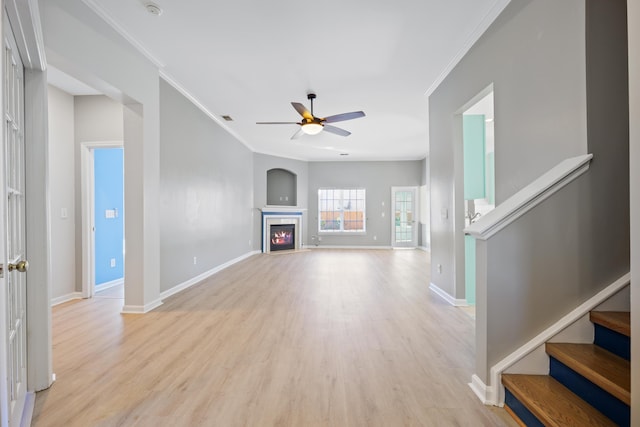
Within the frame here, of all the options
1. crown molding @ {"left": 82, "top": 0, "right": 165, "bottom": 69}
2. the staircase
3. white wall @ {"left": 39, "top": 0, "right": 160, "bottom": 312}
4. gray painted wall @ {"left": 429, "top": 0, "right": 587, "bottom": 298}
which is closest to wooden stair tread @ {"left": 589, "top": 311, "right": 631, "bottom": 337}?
the staircase

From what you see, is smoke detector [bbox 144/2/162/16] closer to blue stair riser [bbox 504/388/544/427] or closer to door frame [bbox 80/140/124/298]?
door frame [bbox 80/140/124/298]

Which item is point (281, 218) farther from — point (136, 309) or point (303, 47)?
point (303, 47)

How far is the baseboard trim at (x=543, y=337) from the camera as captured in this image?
5.49 feet

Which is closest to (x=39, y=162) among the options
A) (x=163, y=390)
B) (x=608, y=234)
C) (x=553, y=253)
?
(x=163, y=390)

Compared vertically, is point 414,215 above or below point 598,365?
above

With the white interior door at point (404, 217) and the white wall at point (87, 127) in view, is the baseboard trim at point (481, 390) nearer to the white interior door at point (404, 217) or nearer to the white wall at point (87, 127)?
the white wall at point (87, 127)

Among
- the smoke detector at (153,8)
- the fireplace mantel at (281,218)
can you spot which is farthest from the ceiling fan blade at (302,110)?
the fireplace mantel at (281,218)

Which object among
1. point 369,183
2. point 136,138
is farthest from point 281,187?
point 136,138

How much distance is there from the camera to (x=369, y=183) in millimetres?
9773

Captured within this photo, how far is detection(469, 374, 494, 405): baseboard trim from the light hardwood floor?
1.8 inches

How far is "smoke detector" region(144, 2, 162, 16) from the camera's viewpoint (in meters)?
2.56

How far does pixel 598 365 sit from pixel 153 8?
386 cm

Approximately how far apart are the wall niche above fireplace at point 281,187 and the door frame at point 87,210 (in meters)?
5.76

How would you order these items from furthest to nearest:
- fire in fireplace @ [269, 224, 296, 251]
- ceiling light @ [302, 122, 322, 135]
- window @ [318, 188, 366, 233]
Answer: window @ [318, 188, 366, 233] → fire in fireplace @ [269, 224, 296, 251] → ceiling light @ [302, 122, 322, 135]
